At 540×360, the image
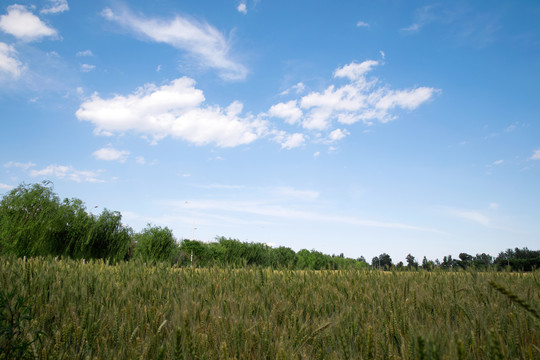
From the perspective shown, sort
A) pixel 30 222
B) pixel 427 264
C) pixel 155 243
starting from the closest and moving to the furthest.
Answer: pixel 427 264 < pixel 30 222 < pixel 155 243

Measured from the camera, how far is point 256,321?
2434mm

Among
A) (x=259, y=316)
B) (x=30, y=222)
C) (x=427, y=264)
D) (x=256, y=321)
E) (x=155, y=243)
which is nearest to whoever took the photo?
(x=256, y=321)

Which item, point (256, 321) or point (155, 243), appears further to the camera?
point (155, 243)

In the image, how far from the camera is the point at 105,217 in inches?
917

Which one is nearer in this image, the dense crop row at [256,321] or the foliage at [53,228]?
the dense crop row at [256,321]

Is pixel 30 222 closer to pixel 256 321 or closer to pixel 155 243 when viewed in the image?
pixel 155 243

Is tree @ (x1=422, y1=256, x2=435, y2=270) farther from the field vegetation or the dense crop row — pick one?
the dense crop row

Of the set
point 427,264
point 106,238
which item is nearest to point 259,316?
point 427,264

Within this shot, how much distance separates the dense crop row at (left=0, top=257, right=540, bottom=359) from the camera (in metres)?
1.94

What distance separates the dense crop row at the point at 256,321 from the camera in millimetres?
1936

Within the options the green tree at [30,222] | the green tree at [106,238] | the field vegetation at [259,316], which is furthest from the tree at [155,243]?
the field vegetation at [259,316]

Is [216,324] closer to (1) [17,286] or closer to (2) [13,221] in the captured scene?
(1) [17,286]

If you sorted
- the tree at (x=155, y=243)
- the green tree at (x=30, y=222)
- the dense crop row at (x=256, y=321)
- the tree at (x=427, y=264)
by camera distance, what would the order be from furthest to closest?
the tree at (x=155, y=243), the green tree at (x=30, y=222), the tree at (x=427, y=264), the dense crop row at (x=256, y=321)

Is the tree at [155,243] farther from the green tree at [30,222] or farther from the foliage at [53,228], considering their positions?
the green tree at [30,222]
